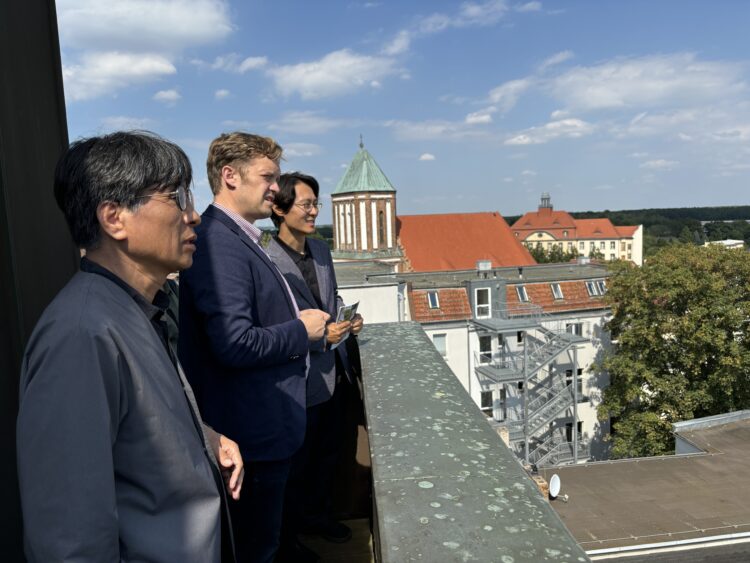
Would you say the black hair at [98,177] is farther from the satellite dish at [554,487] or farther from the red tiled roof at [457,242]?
the red tiled roof at [457,242]

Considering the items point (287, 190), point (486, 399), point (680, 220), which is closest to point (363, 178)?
point (486, 399)

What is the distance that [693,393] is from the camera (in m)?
18.2

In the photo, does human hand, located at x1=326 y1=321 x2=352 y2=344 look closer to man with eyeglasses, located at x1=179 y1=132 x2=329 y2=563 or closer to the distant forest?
man with eyeglasses, located at x1=179 y1=132 x2=329 y2=563

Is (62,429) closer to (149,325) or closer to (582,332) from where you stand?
(149,325)

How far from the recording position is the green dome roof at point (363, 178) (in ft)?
178

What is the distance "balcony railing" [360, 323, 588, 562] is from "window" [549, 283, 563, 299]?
940 inches

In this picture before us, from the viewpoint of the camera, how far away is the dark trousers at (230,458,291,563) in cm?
197

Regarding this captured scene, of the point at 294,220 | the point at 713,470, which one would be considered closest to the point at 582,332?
the point at 713,470

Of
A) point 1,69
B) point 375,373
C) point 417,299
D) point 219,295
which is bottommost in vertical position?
point 417,299

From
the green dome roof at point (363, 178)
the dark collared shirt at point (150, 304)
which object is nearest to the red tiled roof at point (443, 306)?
the dark collared shirt at point (150, 304)

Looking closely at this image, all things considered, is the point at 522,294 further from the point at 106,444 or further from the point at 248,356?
the point at 106,444

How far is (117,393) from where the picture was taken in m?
1.04

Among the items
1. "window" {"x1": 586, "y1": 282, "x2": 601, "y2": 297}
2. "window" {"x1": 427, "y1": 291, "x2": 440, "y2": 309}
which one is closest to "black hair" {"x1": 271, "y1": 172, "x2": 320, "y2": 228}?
"window" {"x1": 427, "y1": 291, "x2": 440, "y2": 309}

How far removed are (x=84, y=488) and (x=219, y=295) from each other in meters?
0.93
